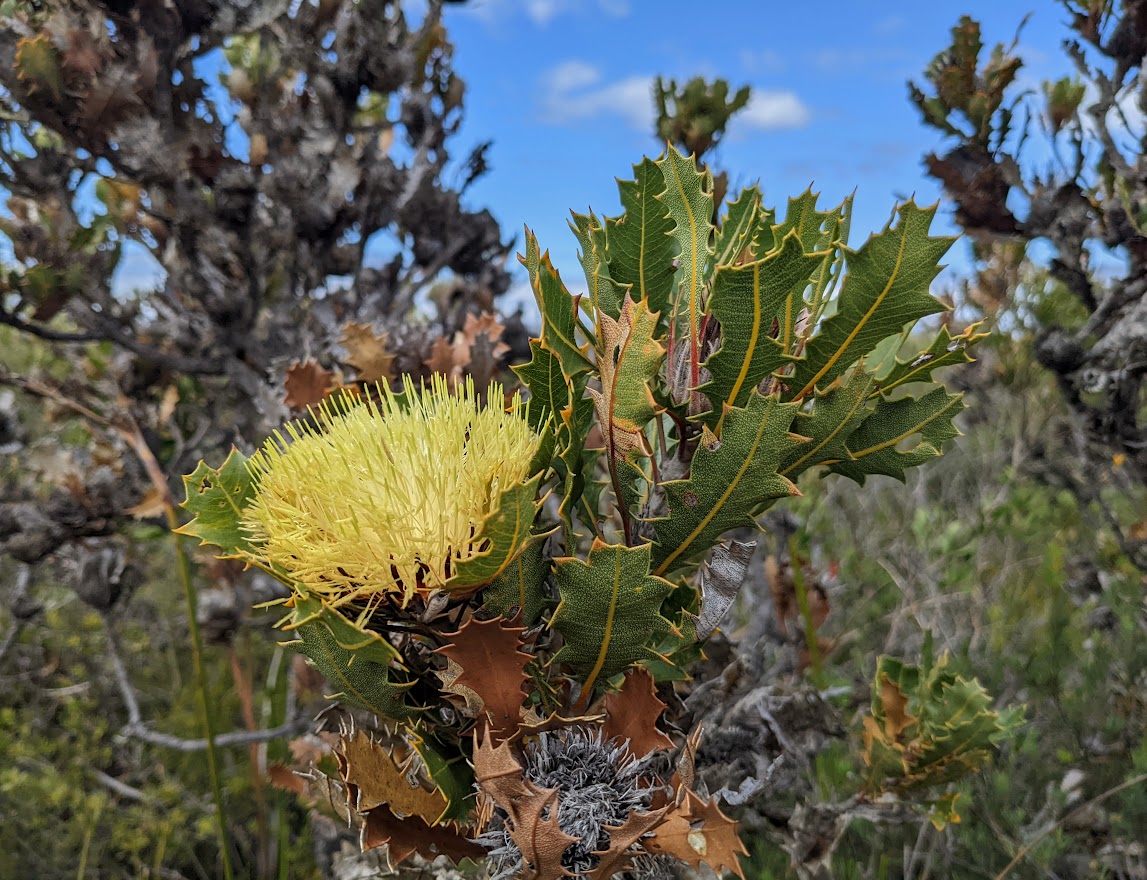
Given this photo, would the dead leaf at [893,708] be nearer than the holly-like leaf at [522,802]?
No

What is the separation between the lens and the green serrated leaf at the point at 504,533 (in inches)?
28.9

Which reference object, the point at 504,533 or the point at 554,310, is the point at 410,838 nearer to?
the point at 504,533

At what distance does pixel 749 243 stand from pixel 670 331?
0.44 ft

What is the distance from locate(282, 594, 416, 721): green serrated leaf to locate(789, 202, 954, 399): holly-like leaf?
1.86ft

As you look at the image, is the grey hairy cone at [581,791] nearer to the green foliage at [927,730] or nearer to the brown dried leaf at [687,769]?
the brown dried leaf at [687,769]

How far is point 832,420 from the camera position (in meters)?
0.85

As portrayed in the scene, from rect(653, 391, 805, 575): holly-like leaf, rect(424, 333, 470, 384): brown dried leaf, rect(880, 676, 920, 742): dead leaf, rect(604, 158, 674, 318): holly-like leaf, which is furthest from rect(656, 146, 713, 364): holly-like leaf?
rect(880, 676, 920, 742): dead leaf

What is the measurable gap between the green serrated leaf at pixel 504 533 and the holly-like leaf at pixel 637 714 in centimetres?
24

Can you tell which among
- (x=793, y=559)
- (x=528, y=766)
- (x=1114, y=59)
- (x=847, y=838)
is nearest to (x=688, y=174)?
(x=528, y=766)

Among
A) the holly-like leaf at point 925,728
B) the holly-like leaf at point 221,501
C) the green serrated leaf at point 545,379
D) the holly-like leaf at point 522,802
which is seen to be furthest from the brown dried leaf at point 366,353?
the holly-like leaf at point 925,728

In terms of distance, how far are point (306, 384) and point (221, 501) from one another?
0.43 metres

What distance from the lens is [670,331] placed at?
89cm

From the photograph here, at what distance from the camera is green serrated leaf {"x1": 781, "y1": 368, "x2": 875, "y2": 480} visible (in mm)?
823

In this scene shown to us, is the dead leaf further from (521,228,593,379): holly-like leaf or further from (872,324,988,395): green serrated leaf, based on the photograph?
(521,228,593,379): holly-like leaf
